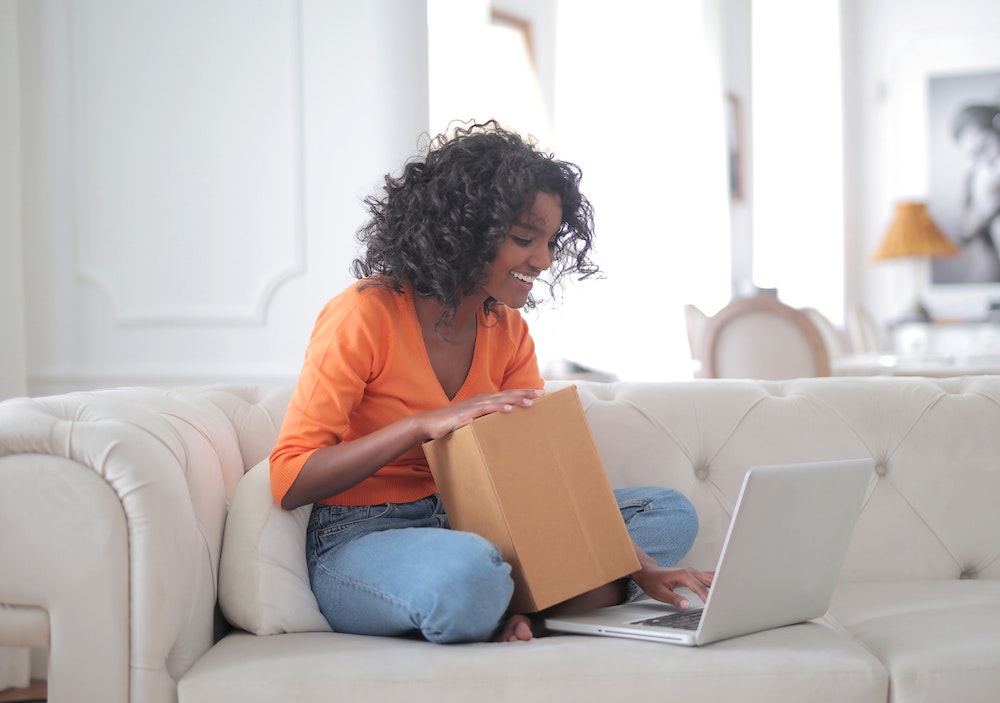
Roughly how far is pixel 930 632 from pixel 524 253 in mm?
768

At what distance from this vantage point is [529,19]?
4531 millimetres

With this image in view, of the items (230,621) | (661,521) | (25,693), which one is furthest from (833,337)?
(230,621)

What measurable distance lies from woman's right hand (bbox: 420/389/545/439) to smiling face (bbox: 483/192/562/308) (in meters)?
0.21

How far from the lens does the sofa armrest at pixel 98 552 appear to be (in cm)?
120

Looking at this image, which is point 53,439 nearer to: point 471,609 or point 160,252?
point 471,609

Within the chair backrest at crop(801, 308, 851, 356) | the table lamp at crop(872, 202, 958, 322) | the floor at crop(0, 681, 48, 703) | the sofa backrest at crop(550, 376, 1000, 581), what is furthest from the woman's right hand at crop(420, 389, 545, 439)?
the table lamp at crop(872, 202, 958, 322)

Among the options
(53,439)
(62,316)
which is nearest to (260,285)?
(62,316)

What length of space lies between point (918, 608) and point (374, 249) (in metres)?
0.99

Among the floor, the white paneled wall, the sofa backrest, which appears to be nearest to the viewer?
the sofa backrest

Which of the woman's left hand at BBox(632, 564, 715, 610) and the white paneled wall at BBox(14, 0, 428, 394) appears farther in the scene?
the white paneled wall at BBox(14, 0, 428, 394)

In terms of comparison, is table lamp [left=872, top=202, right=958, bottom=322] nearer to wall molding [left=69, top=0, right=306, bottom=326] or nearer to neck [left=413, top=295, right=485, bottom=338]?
wall molding [left=69, top=0, right=306, bottom=326]

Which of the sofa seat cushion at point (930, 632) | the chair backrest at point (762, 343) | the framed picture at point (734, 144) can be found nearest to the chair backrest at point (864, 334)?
the framed picture at point (734, 144)

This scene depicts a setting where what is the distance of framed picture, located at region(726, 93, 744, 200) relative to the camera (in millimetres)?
5909

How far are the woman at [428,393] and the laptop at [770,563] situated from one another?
0.30 feet
